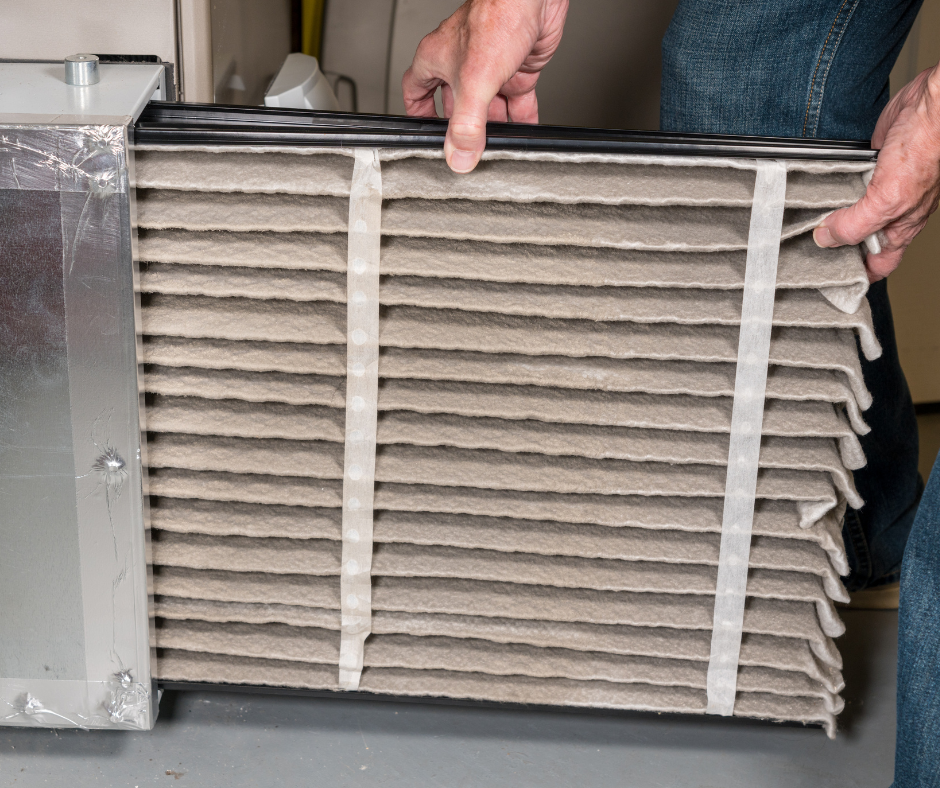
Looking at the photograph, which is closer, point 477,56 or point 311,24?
point 477,56

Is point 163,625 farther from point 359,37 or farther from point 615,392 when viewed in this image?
point 359,37

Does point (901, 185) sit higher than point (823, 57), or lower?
lower

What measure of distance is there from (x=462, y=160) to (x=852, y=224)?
1.02 ft

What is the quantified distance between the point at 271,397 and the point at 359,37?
1.22 meters

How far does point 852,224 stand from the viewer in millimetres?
671

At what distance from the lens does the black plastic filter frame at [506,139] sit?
682 mm

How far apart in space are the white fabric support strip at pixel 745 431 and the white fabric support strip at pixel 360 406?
1.00 feet

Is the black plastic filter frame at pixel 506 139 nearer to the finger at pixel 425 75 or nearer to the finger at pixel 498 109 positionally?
the finger at pixel 425 75

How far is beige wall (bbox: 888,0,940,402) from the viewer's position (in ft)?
4.93

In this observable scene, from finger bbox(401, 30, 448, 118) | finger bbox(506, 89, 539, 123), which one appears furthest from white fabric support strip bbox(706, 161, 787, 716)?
finger bbox(506, 89, 539, 123)

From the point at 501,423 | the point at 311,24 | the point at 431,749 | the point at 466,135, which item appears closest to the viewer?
the point at 466,135

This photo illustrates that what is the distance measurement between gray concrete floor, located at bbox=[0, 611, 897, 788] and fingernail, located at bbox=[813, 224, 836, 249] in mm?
481

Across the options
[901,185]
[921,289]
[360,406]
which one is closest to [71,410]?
[360,406]

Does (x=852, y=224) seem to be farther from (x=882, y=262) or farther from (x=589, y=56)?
(x=589, y=56)
